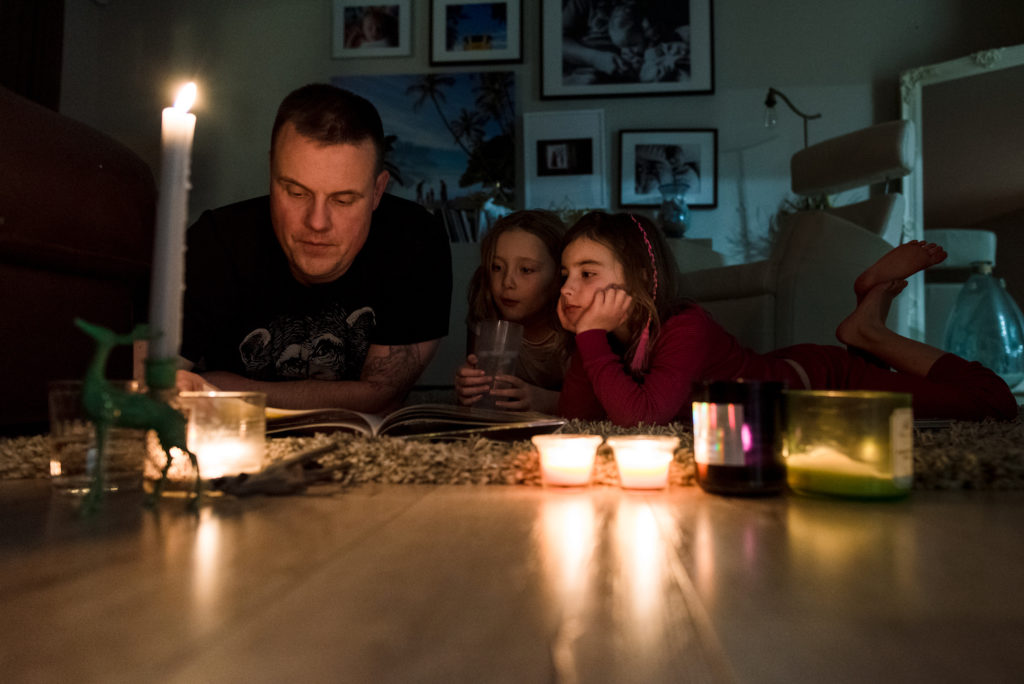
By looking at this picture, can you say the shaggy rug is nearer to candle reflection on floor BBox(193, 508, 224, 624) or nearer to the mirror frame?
candle reflection on floor BBox(193, 508, 224, 624)

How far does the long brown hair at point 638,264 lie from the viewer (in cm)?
136

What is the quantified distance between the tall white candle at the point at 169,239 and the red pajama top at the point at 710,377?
80cm

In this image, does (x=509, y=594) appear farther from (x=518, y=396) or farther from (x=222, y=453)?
(x=518, y=396)

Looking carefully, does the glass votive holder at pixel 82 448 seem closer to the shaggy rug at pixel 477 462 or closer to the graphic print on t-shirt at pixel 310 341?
the shaggy rug at pixel 477 462

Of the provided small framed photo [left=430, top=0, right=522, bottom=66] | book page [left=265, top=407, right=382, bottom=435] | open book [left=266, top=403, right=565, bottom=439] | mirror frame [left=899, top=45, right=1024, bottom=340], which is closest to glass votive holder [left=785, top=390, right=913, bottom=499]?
open book [left=266, top=403, right=565, bottom=439]

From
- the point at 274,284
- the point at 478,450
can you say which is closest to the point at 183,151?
the point at 478,450

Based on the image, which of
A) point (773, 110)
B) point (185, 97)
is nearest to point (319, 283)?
point (185, 97)

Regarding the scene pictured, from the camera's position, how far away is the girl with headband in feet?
4.02

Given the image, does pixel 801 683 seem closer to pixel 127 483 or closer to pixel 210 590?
pixel 210 590

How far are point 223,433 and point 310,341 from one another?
847 millimetres

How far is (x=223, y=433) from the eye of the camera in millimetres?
628

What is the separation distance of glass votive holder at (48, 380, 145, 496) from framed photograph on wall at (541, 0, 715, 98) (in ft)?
10.3

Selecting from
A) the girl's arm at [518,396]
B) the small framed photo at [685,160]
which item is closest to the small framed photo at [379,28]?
the small framed photo at [685,160]

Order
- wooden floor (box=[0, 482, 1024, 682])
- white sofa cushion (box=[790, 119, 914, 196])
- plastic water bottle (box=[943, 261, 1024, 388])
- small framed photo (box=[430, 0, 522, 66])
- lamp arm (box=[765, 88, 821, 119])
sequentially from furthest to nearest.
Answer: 1. small framed photo (box=[430, 0, 522, 66])
2. lamp arm (box=[765, 88, 821, 119])
3. plastic water bottle (box=[943, 261, 1024, 388])
4. white sofa cushion (box=[790, 119, 914, 196])
5. wooden floor (box=[0, 482, 1024, 682])
